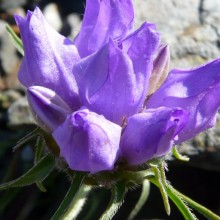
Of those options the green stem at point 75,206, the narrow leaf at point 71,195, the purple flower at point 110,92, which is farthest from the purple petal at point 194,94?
the green stem at point 75,206

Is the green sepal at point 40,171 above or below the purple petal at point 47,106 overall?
below

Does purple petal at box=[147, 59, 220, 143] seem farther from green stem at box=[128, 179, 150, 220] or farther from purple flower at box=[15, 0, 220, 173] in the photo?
green stem at box=[128, 179, 150, 220]

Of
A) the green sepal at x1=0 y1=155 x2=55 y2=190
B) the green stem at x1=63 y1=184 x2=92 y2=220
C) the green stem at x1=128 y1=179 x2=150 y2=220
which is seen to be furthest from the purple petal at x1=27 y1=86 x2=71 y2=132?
the green stem at x1=128 y1=179 x2=150 y2=220

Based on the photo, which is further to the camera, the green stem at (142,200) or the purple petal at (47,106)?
the green stem at (142,200)

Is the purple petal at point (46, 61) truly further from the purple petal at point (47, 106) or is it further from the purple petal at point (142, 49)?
the purple petal at point (142, 49)

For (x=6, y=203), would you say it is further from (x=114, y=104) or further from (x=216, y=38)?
(x=114, y=104)

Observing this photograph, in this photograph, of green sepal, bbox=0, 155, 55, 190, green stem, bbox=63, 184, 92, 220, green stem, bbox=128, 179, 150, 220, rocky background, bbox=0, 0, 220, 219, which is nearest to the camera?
green sepal, bbox=0, 155, 55, 190

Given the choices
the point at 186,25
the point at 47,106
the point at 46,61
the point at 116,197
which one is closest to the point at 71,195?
the point at 116,197

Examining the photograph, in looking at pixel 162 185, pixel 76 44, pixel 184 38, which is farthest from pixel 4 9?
pixel 162 185

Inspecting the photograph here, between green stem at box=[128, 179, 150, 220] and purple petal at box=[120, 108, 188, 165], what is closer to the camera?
purple petal at box=[120, 108, 188, 165]
